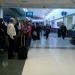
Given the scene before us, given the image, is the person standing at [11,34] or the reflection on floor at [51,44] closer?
the person standing at [11,34]

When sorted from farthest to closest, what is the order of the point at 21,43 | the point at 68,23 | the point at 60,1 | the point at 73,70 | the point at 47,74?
the point at 68,23 < the point at 60,1 < the point at 21,43 < the point at 73,70 < the point at 47,74

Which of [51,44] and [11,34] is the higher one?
[11,34]

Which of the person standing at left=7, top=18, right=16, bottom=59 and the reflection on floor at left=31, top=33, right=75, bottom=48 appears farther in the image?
the reflection on floor at left=31, top=33, right=75, bottom=48

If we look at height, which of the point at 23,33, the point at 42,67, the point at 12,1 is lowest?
the point at 42,67

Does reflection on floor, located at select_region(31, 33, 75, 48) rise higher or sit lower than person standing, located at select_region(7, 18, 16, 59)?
lower

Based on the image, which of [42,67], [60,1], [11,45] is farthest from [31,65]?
[60,1]

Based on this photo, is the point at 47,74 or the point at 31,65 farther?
the point at 31,65

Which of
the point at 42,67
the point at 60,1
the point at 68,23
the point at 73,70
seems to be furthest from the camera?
the point at 68,23

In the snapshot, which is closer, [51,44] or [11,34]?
[11,34]

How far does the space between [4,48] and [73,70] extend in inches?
166

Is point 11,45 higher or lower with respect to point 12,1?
lower

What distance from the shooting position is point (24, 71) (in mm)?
7328

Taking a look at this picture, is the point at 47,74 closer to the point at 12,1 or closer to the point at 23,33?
the point at 23,33

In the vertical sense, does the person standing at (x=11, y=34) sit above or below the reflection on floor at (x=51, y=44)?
above
